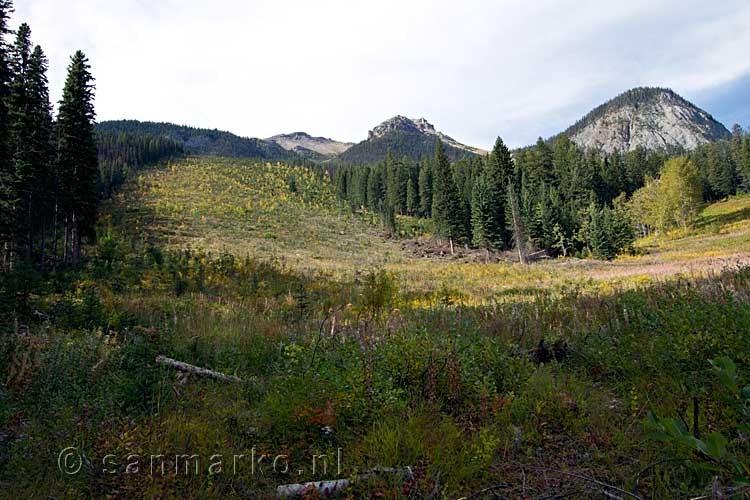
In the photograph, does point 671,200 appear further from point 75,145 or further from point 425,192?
point 75,145

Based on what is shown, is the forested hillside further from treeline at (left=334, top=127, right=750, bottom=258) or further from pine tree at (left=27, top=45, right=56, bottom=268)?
treeline at (left=334, top=127, right=750, bottom=258)

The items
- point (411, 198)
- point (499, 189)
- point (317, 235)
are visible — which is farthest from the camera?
point (411, 198)

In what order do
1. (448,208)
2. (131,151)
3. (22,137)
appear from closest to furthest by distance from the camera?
(22,137)
(448,208)
(131,151)

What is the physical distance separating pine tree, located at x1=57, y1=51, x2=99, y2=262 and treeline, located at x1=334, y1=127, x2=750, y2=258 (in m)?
40.1

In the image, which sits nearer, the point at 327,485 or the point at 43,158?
the point at 327,485

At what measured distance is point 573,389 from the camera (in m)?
4.51

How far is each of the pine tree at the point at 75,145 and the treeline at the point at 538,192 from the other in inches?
1578

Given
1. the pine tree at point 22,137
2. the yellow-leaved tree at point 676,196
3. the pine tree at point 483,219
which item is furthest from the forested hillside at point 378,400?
the yellow-leaved tree at point 676,196

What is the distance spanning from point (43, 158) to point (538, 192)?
2172 inches

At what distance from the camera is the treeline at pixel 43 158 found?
20.8 m

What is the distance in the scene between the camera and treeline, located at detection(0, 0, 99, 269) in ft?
68.3

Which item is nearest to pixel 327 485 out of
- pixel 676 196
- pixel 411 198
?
pixel 676 196

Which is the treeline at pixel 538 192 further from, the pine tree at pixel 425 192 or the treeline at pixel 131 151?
the treeline at pixel 131 151

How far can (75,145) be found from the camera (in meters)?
24.0
